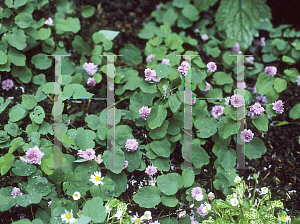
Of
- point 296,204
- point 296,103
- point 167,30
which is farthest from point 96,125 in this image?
point 296,103

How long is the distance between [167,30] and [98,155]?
111cm

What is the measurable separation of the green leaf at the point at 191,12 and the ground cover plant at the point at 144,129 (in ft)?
0.04

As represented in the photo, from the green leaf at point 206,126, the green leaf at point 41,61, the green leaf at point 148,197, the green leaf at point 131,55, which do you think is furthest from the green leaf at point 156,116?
the green leaf at point 41,61

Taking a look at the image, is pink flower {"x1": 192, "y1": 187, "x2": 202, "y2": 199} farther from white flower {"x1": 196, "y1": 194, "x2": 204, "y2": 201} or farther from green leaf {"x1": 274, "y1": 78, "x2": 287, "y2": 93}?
green leaf {"x1": 274, "y1": 78, "x2": 287, "y2": 93}

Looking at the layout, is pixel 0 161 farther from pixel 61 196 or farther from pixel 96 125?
pixel 96 125

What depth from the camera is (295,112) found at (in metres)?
1.95

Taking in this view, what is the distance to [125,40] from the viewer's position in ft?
8.07

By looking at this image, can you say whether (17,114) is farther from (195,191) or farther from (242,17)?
(242,17)

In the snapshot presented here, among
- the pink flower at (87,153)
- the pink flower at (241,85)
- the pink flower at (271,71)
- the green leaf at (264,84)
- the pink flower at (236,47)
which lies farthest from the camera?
the pink flower at (236,47)

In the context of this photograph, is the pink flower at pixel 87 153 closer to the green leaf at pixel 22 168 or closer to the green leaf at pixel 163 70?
the green leaf at pixel 22 168

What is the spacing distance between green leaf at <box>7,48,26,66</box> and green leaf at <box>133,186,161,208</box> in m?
1.22

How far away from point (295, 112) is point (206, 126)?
74cm

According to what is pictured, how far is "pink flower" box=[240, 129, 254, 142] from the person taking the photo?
5.36ft

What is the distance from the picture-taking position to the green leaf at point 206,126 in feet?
5.58
